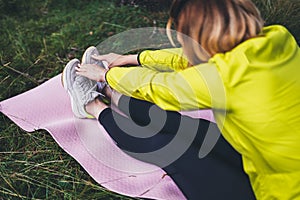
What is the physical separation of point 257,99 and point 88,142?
0.84 meters

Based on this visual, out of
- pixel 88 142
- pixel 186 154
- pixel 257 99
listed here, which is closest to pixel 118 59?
pixel 88 142

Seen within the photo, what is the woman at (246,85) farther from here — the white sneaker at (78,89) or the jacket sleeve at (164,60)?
the white sneaker at (78,89)

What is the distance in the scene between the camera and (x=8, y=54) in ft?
8.24

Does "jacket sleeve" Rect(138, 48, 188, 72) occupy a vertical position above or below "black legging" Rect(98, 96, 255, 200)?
above

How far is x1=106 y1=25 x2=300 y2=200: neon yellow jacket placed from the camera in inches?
55.0

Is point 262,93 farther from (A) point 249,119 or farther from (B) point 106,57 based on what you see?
(B) point 106,57

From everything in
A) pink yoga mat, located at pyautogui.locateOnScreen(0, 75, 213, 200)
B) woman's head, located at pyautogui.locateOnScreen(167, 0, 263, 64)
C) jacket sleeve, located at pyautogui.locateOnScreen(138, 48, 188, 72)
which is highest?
woman's head, located at pyautogui.locateOnScreen(167, 0, 263, 64)

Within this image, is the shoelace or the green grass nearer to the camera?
the green grass

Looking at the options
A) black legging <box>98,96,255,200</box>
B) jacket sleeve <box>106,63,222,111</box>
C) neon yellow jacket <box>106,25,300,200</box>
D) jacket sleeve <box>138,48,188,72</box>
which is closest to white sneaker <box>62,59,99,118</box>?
black legging <box>98,96,255,200</box>

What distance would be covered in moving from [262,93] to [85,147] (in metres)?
0.85

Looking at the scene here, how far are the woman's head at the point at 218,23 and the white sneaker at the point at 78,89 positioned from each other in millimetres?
650

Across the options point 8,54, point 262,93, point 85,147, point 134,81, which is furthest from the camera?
point 8,54

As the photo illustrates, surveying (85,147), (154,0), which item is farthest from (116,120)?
(154,0)

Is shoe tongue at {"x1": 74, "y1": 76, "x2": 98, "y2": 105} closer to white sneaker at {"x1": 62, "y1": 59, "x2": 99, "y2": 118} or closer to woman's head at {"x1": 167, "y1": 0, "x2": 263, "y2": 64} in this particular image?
white sneaker at {"x1": 62, "y1": 59, "x2": 99, "y2": 118}
